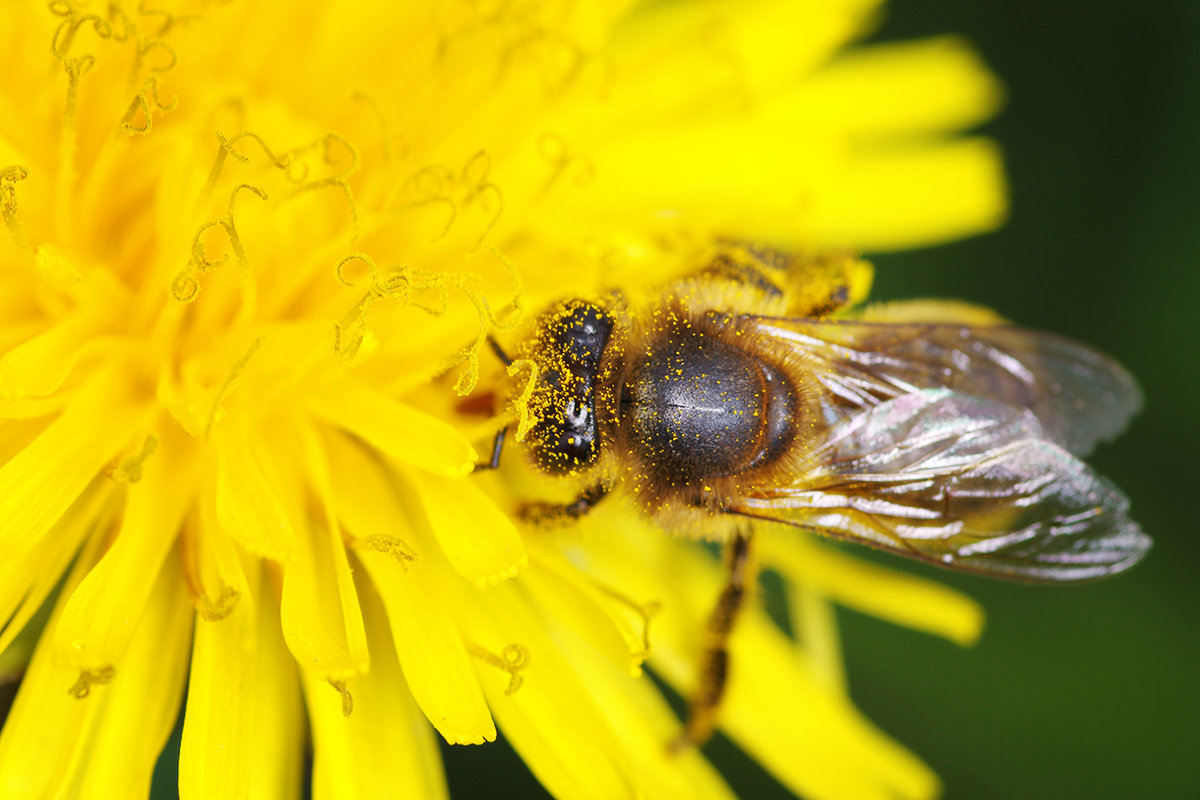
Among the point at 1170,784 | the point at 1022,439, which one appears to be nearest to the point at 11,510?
the point at 1022,439

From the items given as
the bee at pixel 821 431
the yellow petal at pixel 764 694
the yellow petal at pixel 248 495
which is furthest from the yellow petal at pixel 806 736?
the yellow petal at pixel 248 495

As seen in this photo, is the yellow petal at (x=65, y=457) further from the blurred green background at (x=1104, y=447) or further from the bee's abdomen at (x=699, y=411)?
the blurred green background at (x=1104, y=447)

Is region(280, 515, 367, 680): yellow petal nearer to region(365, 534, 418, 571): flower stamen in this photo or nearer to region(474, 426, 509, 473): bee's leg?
region(365, 534, 418, 571): flower stamen

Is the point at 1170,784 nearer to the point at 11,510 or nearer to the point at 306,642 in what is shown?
the point at 306,642

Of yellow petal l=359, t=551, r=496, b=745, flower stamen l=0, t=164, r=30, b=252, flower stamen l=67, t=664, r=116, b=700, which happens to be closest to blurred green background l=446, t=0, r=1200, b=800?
yellow petal l=359, t=551, r=496, b=745

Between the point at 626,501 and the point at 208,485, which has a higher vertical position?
the point at 208,485

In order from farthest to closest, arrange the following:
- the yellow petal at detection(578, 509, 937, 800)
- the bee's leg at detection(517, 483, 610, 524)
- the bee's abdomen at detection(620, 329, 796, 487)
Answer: the yellow petal at detection(578, 509, 937, 800) → the bee's leg at detection(517, 483, 610, 524) → the bee's abdomen at detection(620, 329, 796, 487)
